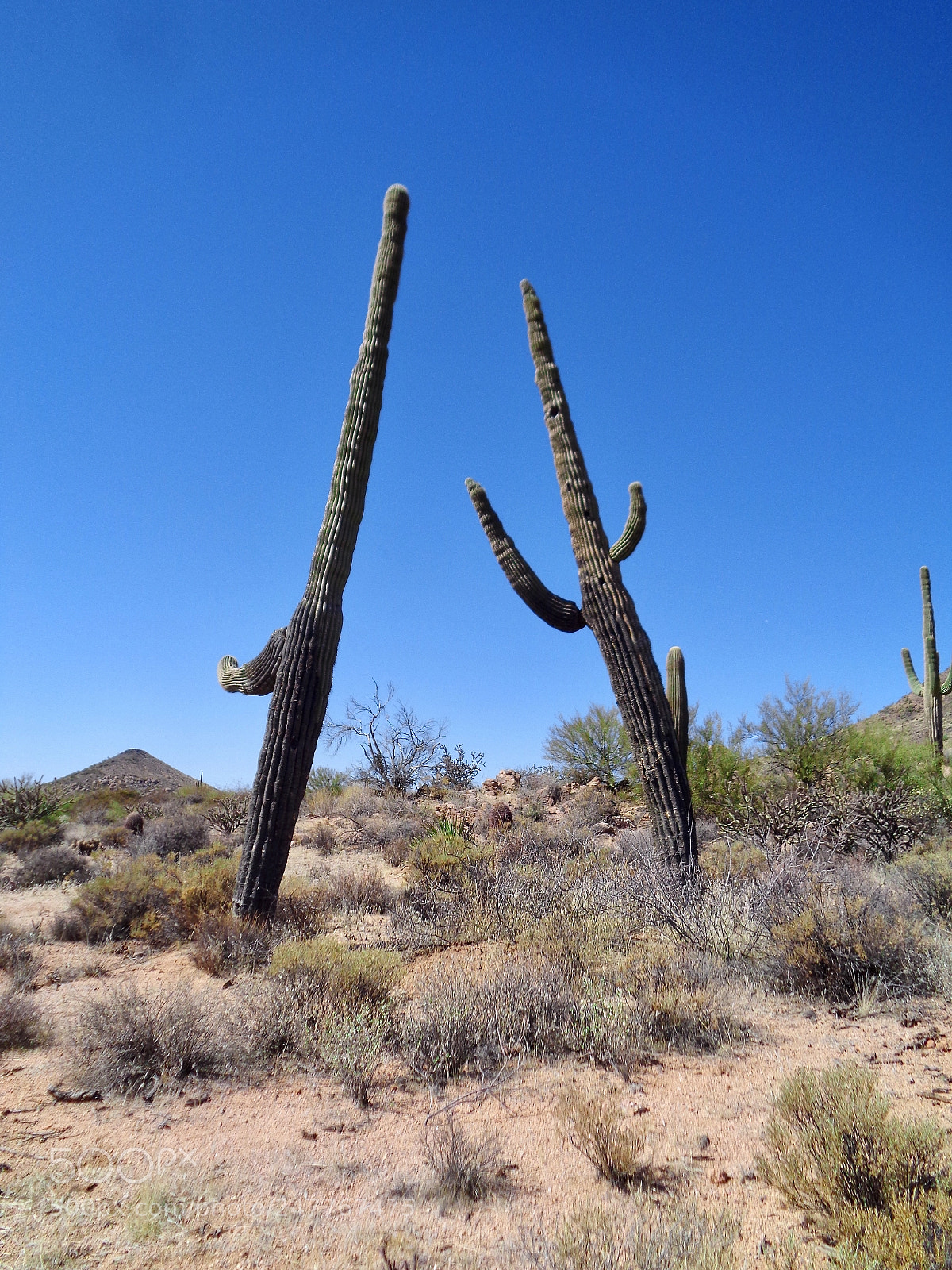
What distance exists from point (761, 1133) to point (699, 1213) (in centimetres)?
88

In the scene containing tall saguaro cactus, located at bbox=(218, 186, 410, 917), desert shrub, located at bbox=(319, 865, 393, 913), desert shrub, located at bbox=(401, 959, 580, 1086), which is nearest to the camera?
desert shrub, located at bbox=(401, 959, 580, 1086)

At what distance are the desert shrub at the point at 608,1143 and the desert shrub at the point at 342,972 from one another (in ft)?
6.57

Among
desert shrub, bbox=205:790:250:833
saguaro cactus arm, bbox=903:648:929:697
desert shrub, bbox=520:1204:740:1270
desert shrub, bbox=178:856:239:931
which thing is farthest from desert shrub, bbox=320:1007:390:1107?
saguaro cactus arm, bbox=903:648:929:697

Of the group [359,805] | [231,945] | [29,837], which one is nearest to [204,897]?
[231,945]

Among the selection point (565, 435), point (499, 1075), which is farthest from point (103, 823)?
point (499, 1075)

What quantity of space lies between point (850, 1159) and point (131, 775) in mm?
36717

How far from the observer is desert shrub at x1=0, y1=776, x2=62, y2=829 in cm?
1769

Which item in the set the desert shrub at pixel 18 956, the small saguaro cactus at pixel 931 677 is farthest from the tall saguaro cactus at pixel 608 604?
the small saguaro cactus at pixel 931 677

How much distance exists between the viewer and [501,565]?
34.2 feet

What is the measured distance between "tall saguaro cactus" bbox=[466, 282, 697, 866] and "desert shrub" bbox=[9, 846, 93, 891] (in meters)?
9.29

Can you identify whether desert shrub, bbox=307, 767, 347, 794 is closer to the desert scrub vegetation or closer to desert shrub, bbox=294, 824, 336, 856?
desert shrub, bbox=294, 824, 336, 856

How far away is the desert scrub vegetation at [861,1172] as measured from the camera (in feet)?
7.95

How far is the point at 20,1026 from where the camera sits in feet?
17.0

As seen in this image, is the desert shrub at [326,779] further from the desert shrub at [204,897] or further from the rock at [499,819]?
the desert shrub at [204,897]
